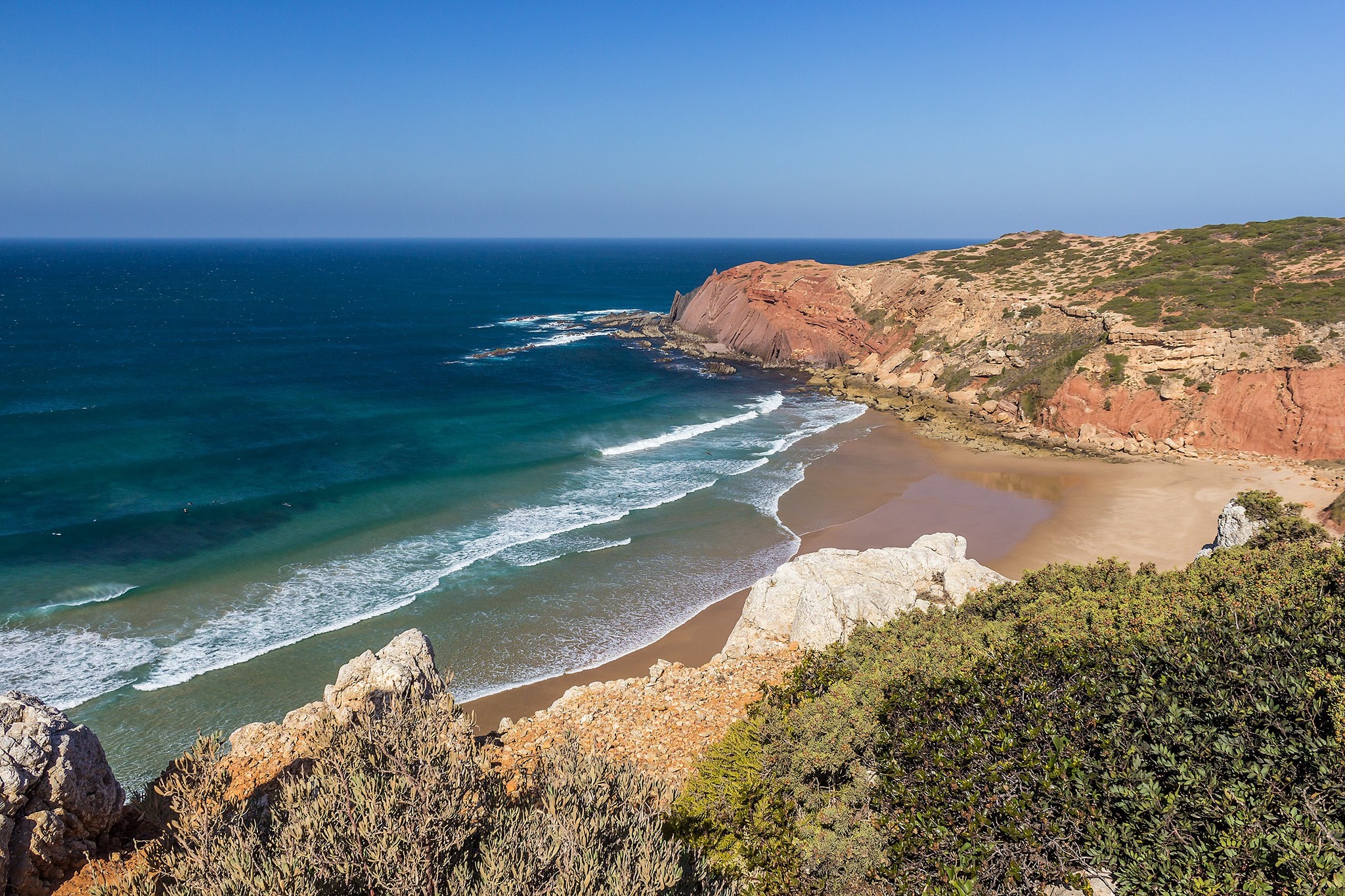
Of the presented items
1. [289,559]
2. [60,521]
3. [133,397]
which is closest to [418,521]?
[289,559]

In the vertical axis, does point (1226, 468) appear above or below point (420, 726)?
below

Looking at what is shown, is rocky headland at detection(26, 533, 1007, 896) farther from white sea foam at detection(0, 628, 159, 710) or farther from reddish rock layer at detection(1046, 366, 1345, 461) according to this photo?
reddish rock layer at detection(1046, 366, 1345, 461)

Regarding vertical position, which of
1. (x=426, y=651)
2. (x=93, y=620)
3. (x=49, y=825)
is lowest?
(x=93, y=620)

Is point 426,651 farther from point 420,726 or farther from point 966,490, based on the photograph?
point 966,490

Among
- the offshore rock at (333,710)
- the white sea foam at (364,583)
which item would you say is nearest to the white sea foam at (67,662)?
the white sea foam at (364,583)

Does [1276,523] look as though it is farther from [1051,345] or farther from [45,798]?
[1051,345]

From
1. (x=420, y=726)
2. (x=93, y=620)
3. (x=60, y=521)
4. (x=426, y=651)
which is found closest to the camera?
(x=420, y=726)

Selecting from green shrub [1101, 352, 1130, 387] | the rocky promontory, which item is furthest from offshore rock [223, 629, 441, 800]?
green shrub [1101, 352, 1130, 387]
